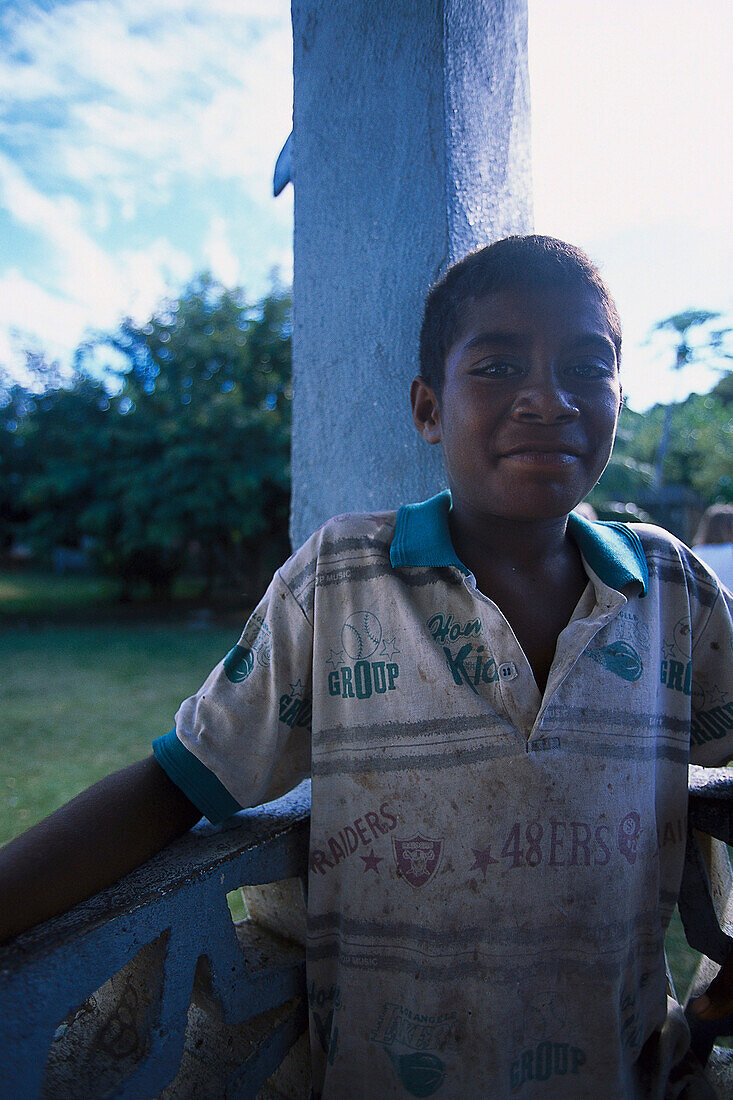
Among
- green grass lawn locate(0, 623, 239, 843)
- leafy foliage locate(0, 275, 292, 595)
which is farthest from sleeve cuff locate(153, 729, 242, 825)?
leafy foliage locate(0, 275, 292, 595)

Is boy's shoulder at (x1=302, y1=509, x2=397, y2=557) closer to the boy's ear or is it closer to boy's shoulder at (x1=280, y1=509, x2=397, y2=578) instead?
boy's shoulder at (x1=280, y1=509, x2=397, y2=578)

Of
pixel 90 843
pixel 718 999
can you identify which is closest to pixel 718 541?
pixel 718 999

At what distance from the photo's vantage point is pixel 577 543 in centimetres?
121

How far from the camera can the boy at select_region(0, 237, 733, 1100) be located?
3.10 ft

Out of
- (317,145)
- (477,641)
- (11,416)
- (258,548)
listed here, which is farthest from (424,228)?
(11,416)

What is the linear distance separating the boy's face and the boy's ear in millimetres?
132

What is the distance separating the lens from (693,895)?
1.24 metres

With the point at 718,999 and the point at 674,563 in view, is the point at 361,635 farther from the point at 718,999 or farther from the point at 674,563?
the point at 718,999

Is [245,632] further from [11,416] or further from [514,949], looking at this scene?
[11,416]

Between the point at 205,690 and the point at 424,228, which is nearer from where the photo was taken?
the point at 205,690

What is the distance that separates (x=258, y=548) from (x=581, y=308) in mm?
10482

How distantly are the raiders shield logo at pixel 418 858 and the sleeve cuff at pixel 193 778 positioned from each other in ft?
0.85

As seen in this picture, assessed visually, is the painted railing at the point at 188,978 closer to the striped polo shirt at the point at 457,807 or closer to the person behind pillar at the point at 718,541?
the striped polo shirt at the point at 457,807

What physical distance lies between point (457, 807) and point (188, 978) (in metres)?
0.41
